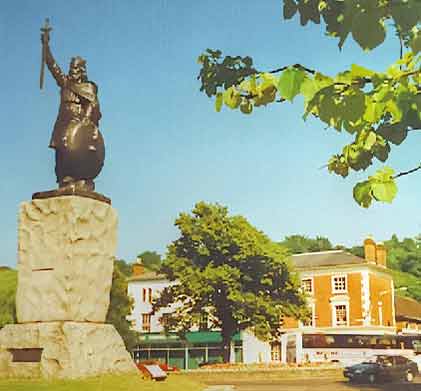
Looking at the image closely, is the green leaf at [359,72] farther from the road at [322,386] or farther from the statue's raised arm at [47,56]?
the road at [322,386]

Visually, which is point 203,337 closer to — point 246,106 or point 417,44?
point 246,106

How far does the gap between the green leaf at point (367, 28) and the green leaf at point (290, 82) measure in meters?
0.39

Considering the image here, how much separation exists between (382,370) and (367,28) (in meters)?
34.0

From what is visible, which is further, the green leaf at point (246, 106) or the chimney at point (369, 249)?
the chimney at point (369, 249)

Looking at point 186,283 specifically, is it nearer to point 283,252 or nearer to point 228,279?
point 228,279

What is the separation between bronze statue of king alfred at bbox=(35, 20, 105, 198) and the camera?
769 inches

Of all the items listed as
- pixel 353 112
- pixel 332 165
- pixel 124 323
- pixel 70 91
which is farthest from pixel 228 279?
pixel 353 112

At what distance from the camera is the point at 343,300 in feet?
190

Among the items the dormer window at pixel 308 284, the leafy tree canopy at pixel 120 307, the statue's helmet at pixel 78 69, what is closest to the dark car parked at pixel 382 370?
the leafy tree canopy at pixel 120 307

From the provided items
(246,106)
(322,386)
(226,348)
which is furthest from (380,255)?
(246,106)

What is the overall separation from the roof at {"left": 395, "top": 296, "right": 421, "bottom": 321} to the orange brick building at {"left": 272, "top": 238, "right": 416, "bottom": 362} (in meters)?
3.87

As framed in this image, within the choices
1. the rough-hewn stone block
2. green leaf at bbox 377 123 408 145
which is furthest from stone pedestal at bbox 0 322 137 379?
green leaf at bbox 377 123 408 145

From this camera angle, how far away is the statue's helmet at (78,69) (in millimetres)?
20375

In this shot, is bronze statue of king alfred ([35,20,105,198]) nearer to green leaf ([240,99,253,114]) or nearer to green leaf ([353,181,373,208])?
green leaf ([240,99,253,114])
